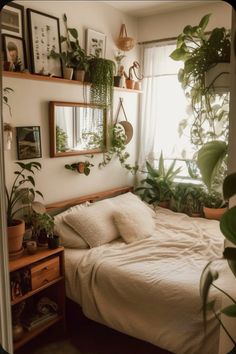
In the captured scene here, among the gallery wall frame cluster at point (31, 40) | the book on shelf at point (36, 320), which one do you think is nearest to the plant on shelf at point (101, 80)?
the gallery wall frame cluster at point (31, 40)

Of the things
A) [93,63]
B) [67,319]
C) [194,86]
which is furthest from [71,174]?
[194,86]

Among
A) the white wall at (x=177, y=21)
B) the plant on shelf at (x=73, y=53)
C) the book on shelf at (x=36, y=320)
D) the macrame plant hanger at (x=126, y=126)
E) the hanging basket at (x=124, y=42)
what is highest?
the white wall at (x=177, y=21)

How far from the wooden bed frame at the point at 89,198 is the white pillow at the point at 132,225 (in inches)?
17.3

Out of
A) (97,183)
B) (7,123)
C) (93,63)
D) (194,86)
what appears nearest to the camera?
(194,86)

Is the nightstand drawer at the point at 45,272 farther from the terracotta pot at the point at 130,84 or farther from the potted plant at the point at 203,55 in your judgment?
the terracotta pot at the point at 130,84

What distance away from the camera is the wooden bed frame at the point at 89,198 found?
111 inches

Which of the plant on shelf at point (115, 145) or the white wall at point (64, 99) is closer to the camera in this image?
the white wall at point (64, 99)

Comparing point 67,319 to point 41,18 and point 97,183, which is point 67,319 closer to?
point 97,183

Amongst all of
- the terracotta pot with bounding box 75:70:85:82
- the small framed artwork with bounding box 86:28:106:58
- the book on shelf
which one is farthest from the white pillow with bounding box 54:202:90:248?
the small framed artwork with bounding box 86:28:106:58

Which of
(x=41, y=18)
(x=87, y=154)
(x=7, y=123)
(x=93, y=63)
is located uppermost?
(x=41, y=18)

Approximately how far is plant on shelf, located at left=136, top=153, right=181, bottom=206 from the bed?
876mm

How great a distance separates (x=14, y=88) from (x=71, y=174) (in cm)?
93

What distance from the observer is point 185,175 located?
3691 mm

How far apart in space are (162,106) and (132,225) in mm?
1581
